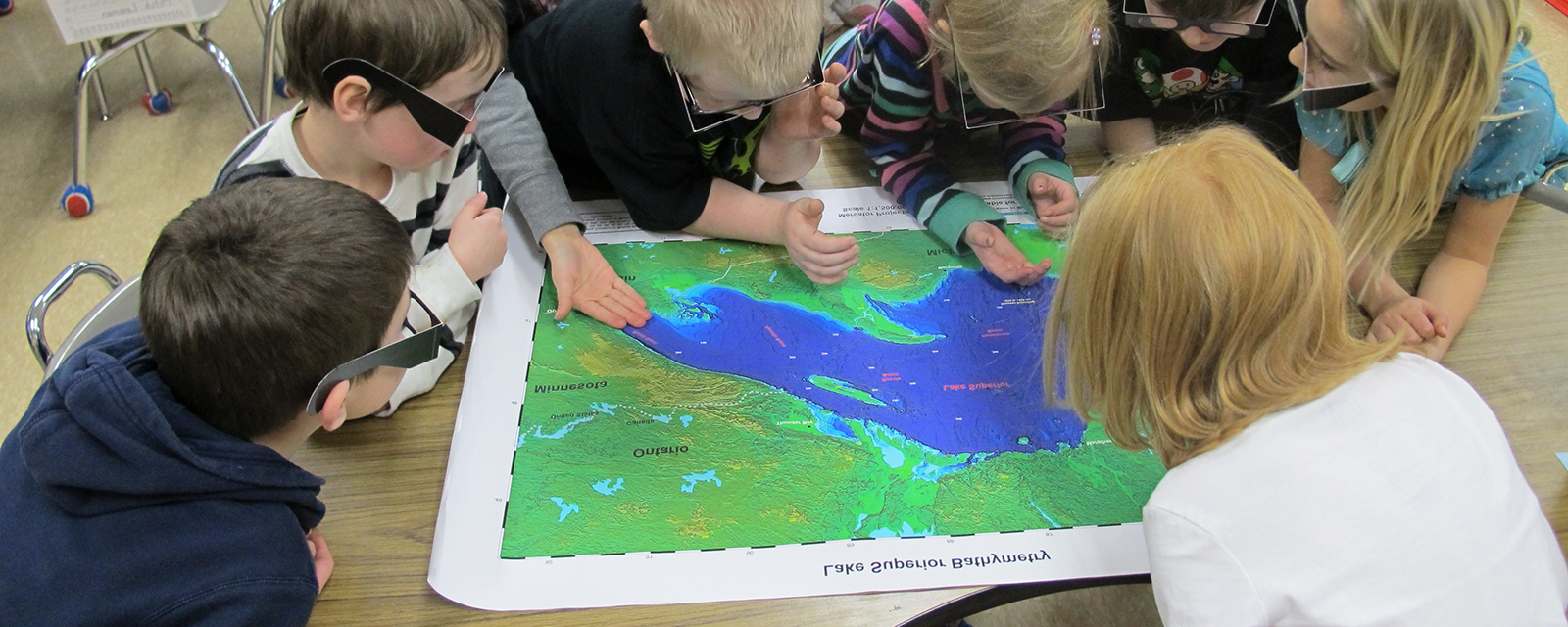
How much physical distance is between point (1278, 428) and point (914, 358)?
1.16ft

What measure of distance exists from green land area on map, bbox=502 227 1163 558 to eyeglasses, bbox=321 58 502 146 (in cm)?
22

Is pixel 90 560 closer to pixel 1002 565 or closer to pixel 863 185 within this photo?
pixel 1002 565

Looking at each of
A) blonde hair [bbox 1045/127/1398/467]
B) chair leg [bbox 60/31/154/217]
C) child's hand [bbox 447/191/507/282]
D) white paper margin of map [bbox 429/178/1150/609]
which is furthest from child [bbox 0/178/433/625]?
chair leg [bbox 60/31/154/217]

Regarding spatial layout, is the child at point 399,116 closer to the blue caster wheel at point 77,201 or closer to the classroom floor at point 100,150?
the classroom floor at point 100,150

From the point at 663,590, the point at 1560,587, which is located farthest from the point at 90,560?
the point at 1560,587

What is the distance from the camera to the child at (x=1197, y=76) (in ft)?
3.57

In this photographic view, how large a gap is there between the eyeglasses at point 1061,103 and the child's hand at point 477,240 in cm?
55

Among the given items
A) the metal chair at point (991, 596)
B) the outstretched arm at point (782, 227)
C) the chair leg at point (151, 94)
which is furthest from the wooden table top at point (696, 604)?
the chair leg at point (151, 94)

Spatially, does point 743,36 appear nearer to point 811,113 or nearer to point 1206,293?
point 811,113

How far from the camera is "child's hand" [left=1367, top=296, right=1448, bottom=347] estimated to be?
38.1 inches

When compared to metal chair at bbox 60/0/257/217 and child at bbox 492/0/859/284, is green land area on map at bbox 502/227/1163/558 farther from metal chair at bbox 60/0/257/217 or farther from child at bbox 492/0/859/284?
metal chair at bbox 60/0/257/217

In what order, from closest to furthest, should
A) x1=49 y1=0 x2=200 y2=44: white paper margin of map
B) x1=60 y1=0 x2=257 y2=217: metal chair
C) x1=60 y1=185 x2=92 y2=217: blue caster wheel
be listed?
1. x1=49 y1=0 x2=200 y2=44: white paper margin of map
2. x1=60 y1=0 x2=257 y2=217: metal chair
3. x1=60 y1=185 x2=92 y2=217: blue caster wheel

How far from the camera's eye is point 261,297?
683mm

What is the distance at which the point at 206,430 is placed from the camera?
71 centimetres
